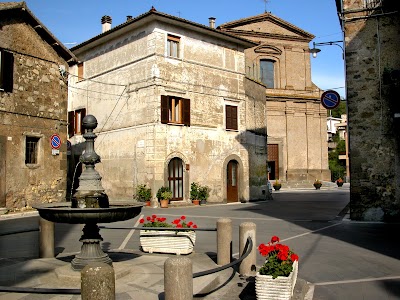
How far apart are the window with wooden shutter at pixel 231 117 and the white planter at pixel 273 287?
18586mm

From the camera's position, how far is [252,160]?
24984mm

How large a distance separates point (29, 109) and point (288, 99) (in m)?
26.9

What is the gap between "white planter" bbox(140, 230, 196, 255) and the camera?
7.98 meters

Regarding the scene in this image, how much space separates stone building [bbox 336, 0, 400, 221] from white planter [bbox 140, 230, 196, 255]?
7916mm

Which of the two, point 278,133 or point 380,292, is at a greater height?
point 278,133

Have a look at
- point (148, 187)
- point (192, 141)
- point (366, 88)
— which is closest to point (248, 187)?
point (192, 141)

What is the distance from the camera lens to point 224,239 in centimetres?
706

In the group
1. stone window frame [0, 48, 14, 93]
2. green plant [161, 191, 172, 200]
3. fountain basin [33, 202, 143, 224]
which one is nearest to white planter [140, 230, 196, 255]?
fountain basin [33, 202, 143, 224]

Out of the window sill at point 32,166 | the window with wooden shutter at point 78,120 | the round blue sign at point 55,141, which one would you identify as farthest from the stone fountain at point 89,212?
the window with wooden shutter at point 78,120

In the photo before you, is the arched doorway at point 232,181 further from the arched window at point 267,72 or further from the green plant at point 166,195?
the arched window at point 267,72

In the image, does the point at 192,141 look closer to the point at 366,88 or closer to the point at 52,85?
the point at 52,85

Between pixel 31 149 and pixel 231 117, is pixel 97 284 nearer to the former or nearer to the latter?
pixel 31 149

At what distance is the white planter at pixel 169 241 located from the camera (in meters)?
7.98

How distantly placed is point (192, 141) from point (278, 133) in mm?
18877
